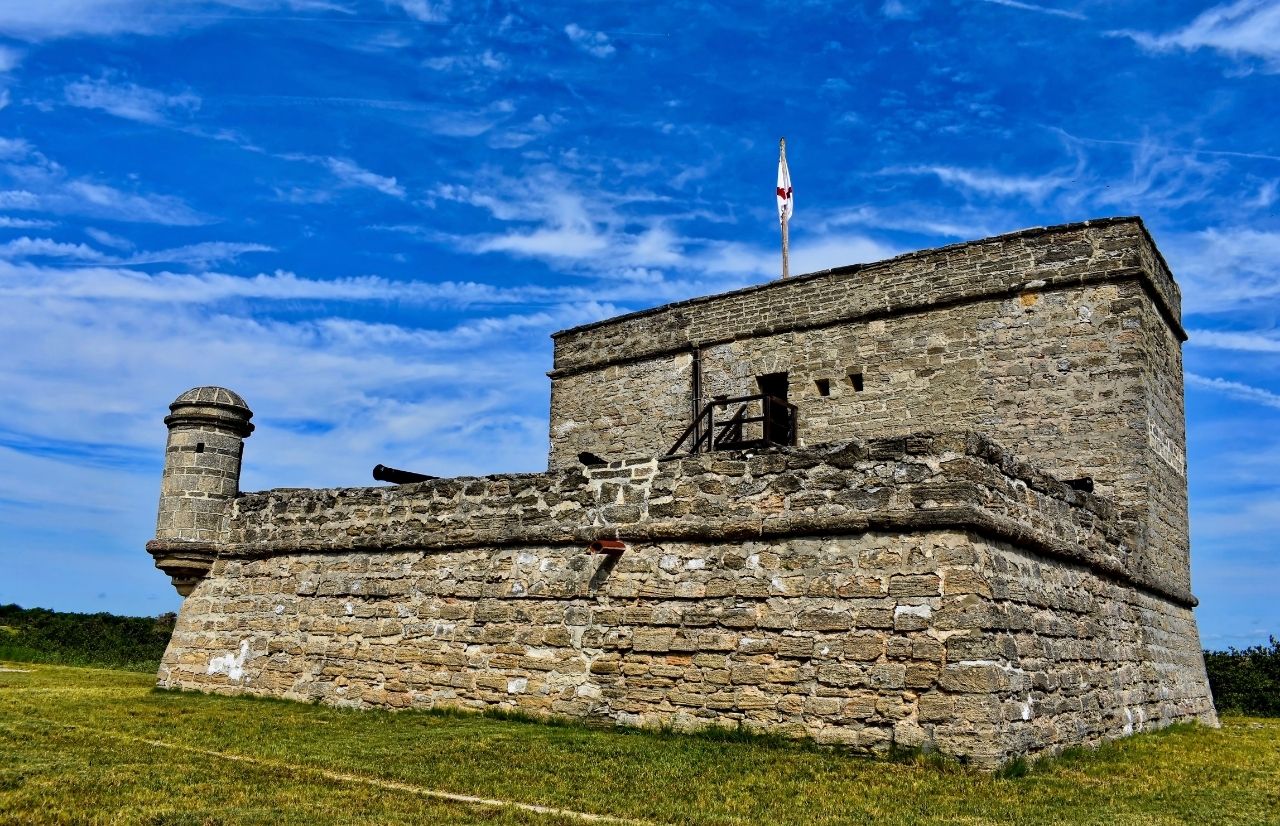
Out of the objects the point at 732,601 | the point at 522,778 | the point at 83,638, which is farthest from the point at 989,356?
the point at 83,638

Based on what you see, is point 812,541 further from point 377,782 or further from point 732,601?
point 377,782

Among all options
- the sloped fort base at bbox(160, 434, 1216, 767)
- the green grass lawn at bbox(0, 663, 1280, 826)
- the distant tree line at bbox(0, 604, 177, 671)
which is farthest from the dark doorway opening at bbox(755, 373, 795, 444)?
the distant tree line at bbox(0, 604, 177, 671)

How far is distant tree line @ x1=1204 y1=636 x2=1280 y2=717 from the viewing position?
63.5ft

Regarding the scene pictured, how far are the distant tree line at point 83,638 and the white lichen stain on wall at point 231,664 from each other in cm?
589

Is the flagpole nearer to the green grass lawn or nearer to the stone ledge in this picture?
the stone ledge

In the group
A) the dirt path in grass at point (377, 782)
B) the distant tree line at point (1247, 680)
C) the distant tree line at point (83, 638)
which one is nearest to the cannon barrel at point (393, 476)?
the dirt path in grass at point (377, 782)

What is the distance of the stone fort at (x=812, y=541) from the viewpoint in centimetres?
848

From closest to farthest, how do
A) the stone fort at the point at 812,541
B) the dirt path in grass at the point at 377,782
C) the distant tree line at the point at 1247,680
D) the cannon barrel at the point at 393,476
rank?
1. the dirt path in grass at the point at 377,782
2. the stone fort at the point at 812,541
3. the cannon barrel at the point at 393,476
4. the distant tree line at the point at 1247,680

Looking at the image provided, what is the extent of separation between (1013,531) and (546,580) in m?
4.30

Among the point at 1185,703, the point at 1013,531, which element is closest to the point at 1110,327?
the point at 1185,703

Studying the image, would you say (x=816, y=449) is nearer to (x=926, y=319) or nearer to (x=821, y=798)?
(x=821, y=798)

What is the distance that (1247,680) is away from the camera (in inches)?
797

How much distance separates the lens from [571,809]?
20.9 feet

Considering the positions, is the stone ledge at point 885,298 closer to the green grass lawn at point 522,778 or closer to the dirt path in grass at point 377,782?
the green grass lawn at point 522,778
